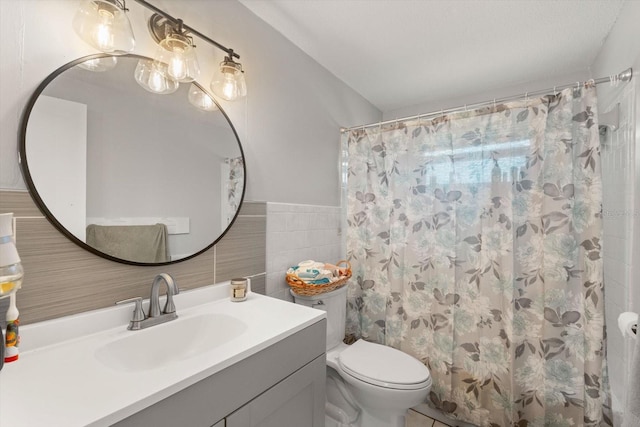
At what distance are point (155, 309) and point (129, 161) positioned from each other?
55 cm

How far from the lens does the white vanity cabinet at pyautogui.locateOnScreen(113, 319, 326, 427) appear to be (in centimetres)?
66

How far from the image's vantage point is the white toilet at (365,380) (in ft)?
4.43

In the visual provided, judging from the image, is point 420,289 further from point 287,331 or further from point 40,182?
point 40,182

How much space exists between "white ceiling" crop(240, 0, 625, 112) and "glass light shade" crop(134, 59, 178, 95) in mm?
670

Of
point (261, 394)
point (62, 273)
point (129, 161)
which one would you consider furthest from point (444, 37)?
point (62, 273)

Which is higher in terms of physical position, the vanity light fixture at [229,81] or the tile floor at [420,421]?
the vanity light fixture at [229,81]

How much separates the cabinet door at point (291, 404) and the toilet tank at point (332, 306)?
0.50m

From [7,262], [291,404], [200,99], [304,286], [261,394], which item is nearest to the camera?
[7,262]

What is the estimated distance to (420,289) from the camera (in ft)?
6.10

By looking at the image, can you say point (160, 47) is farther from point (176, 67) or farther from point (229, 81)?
point (229, 81)

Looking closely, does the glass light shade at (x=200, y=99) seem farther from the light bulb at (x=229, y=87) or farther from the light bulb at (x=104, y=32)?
the light bulb at (x=104, y=32)

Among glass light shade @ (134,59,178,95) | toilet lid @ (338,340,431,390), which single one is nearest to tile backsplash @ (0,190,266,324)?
glass light shade @ (134,59,178,95)

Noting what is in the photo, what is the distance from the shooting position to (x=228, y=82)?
1.30m

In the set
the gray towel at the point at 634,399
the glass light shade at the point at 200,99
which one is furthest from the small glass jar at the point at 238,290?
the gray towel at the point at 634,399
